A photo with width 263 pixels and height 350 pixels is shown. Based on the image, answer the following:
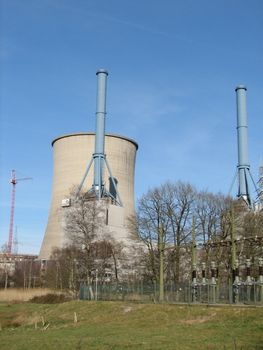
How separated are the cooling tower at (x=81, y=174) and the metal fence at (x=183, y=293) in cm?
2474

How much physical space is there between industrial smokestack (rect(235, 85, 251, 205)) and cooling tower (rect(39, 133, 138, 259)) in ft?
50.8

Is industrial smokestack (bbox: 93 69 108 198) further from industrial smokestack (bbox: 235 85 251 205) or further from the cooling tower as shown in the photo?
industrial smokestack (bbox: 235 85 251 205)

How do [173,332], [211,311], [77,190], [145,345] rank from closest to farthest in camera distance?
1. [145,345]
2. [173,332]
3. [211,311]
4. [77,190]

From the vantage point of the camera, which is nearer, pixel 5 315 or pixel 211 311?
pixel 211 311

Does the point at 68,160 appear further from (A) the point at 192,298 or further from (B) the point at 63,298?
(A) the point at 192,298

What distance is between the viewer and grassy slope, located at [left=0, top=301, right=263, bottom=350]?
17469 millimetres

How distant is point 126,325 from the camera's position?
2548 cm

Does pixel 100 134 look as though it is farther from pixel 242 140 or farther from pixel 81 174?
pixel 242 140

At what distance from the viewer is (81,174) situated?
70688 millimetres

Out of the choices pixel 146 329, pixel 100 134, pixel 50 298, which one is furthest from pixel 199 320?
pixel 100 134

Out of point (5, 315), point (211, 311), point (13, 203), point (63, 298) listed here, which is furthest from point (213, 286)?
point (13, 203)

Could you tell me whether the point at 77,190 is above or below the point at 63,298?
above

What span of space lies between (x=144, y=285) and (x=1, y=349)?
22.4 meters

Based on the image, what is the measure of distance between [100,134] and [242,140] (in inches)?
807
